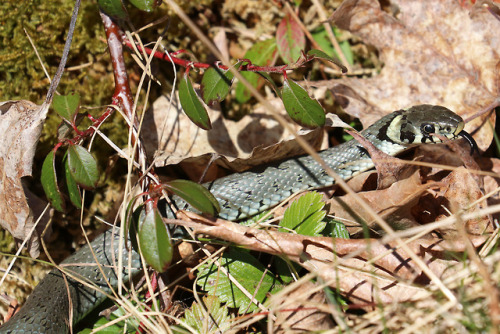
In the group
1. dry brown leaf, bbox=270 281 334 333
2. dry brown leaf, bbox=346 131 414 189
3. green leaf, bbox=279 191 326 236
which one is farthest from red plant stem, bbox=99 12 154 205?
dry brown leaf, bbox=346 131 414 189

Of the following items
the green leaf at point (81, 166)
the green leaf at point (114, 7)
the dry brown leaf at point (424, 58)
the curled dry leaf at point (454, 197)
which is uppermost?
the green leaf at point (114, 7)

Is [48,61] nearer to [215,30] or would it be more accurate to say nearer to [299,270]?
[215,30]

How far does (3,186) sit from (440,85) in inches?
113

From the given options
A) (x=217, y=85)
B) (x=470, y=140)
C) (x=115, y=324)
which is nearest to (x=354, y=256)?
(x=217, y=85)

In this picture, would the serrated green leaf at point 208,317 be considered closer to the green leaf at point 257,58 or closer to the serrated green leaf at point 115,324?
the serrated green leaf at point 115,324

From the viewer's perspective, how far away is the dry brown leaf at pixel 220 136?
9.75 ft

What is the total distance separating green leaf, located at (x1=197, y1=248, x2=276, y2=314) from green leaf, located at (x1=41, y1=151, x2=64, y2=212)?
0.83 m

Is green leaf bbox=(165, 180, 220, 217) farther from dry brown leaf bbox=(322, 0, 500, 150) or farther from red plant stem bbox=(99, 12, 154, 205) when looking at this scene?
dry brown leaf bbox=(322, 0, 500, 150)

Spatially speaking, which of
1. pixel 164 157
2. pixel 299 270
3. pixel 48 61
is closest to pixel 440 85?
pixel 299 270

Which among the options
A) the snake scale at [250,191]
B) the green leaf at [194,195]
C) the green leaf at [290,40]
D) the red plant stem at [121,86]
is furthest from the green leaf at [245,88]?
the green leaf at [194,195]

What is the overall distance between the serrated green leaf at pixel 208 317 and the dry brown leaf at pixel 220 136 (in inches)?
36.8

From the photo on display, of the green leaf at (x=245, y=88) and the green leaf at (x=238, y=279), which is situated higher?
the green leaf at (x=245, y=88)

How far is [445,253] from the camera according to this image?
7.29 feet

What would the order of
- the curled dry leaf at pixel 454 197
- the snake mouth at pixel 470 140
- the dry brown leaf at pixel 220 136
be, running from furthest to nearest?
the dry brown leaf at pixel 220 136 → the snake mouth at pixel 470 140 → the curled dry leaf at pixel 454 197
